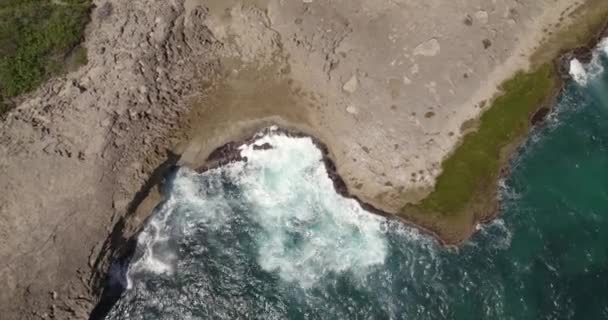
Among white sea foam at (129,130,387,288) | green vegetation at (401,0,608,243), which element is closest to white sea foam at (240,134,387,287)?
white sea foam at (129,130,387,288)

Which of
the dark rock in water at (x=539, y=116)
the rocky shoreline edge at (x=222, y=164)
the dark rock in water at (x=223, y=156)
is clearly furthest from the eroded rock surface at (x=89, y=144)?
the dark rock in water at (x=539, y=116)

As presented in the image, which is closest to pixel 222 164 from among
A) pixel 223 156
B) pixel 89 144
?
pixel 223 156

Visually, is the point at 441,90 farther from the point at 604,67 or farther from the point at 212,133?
the point at 212,133

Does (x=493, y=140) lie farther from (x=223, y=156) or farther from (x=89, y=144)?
(x=89, y=144)

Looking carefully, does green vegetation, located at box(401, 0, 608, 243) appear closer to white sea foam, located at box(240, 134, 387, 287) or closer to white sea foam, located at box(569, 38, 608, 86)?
white sea foam, located at box(569, 38, 608, 86)

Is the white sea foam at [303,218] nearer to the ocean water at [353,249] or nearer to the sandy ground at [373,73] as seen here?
the ocean water at [353,249]

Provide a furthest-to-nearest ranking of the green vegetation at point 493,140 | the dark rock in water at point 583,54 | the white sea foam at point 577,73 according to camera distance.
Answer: the dark rock in water at point 583,54, the white sea foam at point 577,73, the green vegetation at point 493,140
